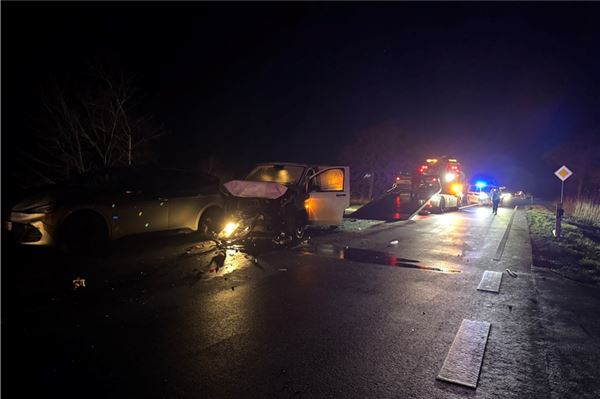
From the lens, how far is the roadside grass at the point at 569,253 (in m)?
8.01

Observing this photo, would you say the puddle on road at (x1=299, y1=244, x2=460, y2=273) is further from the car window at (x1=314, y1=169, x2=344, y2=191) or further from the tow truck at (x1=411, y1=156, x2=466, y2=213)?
the tow truck at (x1=411, y1=156, x2=466, y2=213)

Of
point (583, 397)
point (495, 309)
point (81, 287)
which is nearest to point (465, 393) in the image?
point (583, 397)

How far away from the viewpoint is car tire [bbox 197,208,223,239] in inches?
Answer: 396

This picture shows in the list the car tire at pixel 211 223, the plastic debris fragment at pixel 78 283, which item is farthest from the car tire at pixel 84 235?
the car tire at pixel 211 223

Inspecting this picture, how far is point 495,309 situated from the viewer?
5.59 m

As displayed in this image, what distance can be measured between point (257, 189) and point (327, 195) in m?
2.22

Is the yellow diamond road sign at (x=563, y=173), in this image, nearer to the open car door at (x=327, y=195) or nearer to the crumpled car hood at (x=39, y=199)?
the open car door at (x=327, y=195)

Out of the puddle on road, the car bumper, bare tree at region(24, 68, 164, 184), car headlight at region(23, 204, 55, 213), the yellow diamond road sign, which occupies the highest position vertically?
bare tree at region(24, 68, 164, 184)

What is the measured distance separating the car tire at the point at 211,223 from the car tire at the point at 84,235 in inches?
98.5

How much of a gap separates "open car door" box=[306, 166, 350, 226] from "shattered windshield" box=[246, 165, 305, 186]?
46cm

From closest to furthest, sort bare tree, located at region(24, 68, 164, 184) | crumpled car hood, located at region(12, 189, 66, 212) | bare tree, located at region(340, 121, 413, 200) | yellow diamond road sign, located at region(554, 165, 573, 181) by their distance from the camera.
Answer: crumpled car hood, located at region(12, 189, 66, 212)
bare tree, located at region(24, 68, 164, 184)
yellow diamond road sign, located at region(554, 165, 573, 181)
bare tree, located at region(340, 121, 413, 200)

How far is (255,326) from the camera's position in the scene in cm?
469

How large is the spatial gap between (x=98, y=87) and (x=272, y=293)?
45.6ft

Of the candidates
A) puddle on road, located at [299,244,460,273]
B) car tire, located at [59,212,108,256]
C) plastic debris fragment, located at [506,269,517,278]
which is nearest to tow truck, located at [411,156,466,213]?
puddle on road, located at [299,244,460,273]
